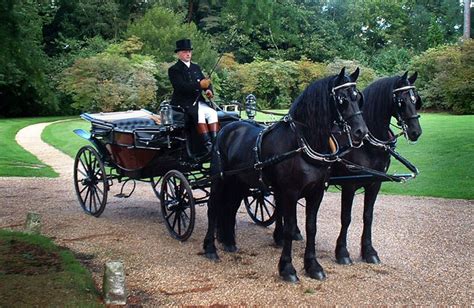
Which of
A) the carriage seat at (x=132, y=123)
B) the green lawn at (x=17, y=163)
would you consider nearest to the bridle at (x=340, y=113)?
the carriage seat at (x=132, y=123)

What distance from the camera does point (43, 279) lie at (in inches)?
214

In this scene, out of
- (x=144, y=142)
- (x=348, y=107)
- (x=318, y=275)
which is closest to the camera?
(x=348, y=107)

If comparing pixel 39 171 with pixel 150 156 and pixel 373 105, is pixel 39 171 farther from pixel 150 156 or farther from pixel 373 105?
pixel 373 105

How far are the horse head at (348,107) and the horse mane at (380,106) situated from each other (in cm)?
91

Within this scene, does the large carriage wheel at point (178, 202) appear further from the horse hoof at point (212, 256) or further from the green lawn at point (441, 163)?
the green lawn at point (441, 163)

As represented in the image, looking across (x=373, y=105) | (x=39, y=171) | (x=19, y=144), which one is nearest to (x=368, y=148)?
(x=373, y=105)

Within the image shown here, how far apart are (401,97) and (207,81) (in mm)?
2469

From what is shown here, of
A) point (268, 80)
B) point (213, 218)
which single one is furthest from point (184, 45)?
point (268, 80)

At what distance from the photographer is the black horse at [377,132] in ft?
20.1

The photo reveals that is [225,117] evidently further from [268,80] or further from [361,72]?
[361,72]

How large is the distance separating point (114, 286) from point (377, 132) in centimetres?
327

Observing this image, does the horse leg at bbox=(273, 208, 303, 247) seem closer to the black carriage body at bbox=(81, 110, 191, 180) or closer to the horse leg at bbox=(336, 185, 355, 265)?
the horse leg at bbox=(336, 185, 355, 265)

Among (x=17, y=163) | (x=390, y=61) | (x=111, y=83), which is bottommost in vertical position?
(x=17, y=163)

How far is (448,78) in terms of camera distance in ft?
92.6
